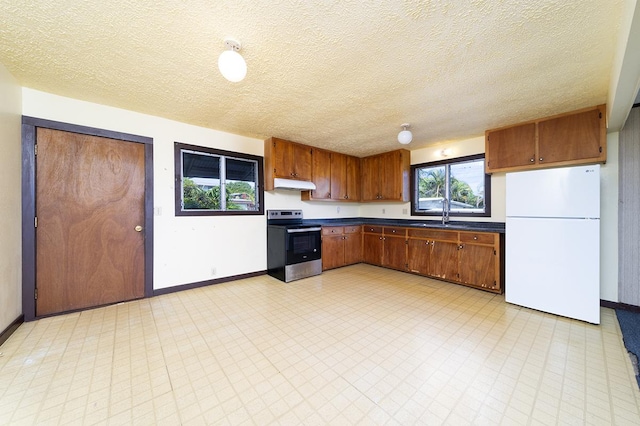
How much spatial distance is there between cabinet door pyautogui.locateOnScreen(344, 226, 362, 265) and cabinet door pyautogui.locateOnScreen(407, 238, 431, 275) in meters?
1.12

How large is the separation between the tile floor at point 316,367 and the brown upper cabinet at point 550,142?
1.85 m

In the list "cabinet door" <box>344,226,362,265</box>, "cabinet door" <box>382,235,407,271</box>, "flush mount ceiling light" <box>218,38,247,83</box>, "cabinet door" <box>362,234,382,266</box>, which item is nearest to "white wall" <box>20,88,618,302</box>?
"cabinet door" <box>344,226,362,265</box>

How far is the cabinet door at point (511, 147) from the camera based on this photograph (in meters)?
3.12

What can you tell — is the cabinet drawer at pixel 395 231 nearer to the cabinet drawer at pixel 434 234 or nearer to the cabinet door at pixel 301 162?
the cabinet drawer at pixel 434 234

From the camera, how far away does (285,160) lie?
4066 mm

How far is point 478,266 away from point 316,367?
285 cm

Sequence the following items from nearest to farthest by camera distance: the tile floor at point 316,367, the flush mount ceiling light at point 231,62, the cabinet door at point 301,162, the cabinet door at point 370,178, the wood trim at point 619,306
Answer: the tile floor at point 316,367 → the flush mount ceiling light at point 231,62 → the wood trim at point 619,306 → the cabinet door at point 301,162 → the cabinet door at point 370,178

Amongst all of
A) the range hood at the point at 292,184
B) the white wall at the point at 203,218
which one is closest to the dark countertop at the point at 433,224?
the white wall at the point at 203,218

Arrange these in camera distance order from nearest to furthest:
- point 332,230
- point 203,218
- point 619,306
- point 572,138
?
1. point 619,306
2. point 572,138
3. point 203,218
4. point 332,230

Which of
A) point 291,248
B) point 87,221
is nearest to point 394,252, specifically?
point 291,248

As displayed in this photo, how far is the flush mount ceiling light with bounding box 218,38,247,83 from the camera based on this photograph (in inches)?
64.1

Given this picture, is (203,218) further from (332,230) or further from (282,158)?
(332,230)

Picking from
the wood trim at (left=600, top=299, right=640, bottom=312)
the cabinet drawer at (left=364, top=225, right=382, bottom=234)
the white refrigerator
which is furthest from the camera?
the cabinet drawer at (left=364, top=225, right=382, bottom=234)

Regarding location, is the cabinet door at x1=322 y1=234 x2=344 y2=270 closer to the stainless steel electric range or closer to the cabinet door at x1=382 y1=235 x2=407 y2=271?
the stainless steel electric range
